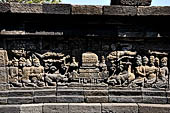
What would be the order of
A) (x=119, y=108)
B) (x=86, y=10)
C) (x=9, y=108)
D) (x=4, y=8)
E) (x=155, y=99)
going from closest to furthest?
(x=4, y=8)
(x=86, y=10)
(x=9, y=108)
(x=119, y=108)
(x=155, y=99)

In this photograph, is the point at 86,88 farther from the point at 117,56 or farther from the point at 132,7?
the point at 132,7

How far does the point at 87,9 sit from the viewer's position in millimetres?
3615

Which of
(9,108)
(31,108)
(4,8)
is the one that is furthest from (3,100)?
(4,8)

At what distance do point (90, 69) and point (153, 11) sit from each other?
175 cm

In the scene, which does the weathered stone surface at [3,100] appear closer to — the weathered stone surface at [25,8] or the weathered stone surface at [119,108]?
Result: the weathered stone surface at [25,8]

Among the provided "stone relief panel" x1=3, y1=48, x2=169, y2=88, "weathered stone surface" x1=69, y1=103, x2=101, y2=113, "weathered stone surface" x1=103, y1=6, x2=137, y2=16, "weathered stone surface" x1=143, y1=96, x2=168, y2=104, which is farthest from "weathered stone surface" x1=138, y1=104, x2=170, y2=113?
"weathered stone surface" x1=103, y1=6, x2=137, y2=16

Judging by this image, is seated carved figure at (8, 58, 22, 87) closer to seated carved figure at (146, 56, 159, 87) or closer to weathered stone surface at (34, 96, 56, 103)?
weathered stone surface at (34, 96, 56, 103)

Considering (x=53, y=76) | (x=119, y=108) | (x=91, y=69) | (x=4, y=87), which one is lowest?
(x=119, y=108)

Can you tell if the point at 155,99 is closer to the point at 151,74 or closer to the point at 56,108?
the point at 151,74

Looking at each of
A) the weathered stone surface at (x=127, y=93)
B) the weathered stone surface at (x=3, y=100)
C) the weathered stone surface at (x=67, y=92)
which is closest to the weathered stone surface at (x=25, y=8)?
the weathered stone surface at (x=67, y=92)

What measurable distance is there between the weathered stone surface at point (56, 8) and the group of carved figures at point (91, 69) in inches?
35.1

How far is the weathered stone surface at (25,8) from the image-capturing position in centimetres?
351

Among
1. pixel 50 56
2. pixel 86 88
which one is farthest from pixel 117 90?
pixel 50 56

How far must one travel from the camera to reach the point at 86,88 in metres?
4.02
